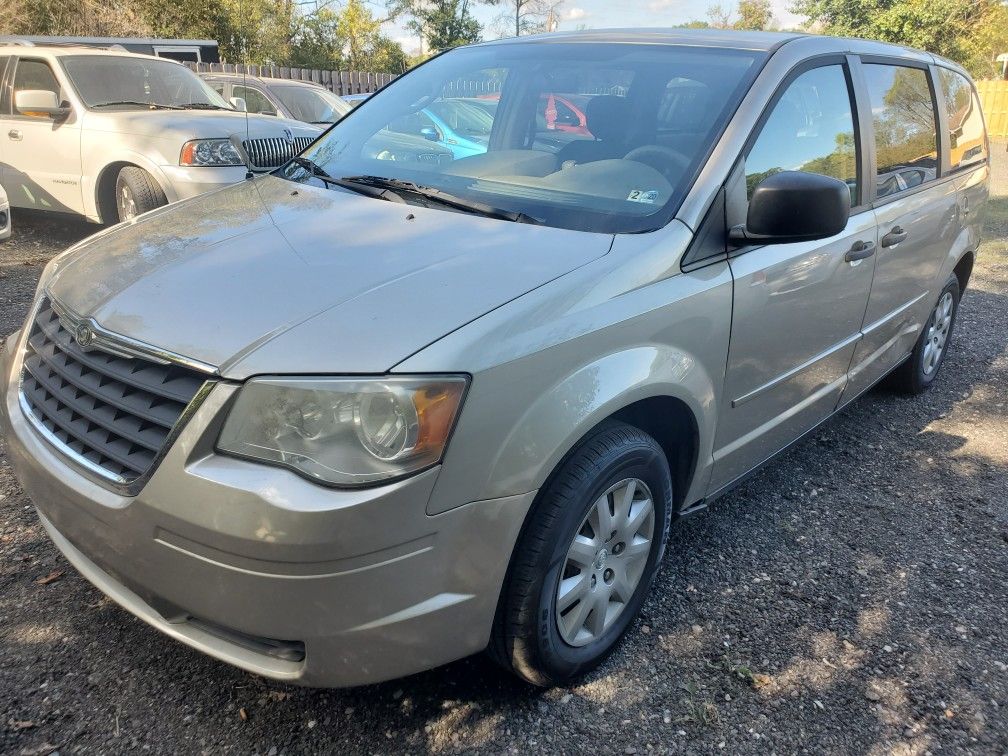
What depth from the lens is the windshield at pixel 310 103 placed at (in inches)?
401

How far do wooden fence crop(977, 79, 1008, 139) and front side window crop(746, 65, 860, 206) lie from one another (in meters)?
28.3

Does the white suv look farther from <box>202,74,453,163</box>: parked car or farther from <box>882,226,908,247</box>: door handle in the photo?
<box>882,226,908,247</box>: door handle

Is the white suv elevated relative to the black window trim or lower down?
lower down

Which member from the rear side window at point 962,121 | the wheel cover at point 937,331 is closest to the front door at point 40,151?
the rear side window at point 962,121

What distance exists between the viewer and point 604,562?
231 cm

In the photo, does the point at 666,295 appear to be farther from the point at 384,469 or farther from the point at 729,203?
the point at 384,469

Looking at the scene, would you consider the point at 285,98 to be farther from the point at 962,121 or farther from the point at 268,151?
the point at 962,121

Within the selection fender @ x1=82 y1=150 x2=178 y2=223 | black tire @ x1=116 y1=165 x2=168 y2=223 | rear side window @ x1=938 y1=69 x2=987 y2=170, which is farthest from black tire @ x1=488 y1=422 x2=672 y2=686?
black tire @ x1=116 y1=165 x2=168 y2=223

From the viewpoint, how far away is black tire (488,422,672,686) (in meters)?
2.02

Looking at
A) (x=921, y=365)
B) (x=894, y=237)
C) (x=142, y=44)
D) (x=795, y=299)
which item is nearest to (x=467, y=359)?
(x=795, y=299)

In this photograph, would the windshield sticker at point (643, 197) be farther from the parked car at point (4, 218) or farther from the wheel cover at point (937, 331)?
the parked car at point (4, 218)

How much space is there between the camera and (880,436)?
4.22 m

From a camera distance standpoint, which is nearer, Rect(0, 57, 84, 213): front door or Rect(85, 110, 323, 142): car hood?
Rect(85, 110, 323, 142): car hood

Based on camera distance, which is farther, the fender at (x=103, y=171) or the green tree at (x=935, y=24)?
the green tree at (x=935, y=24)
